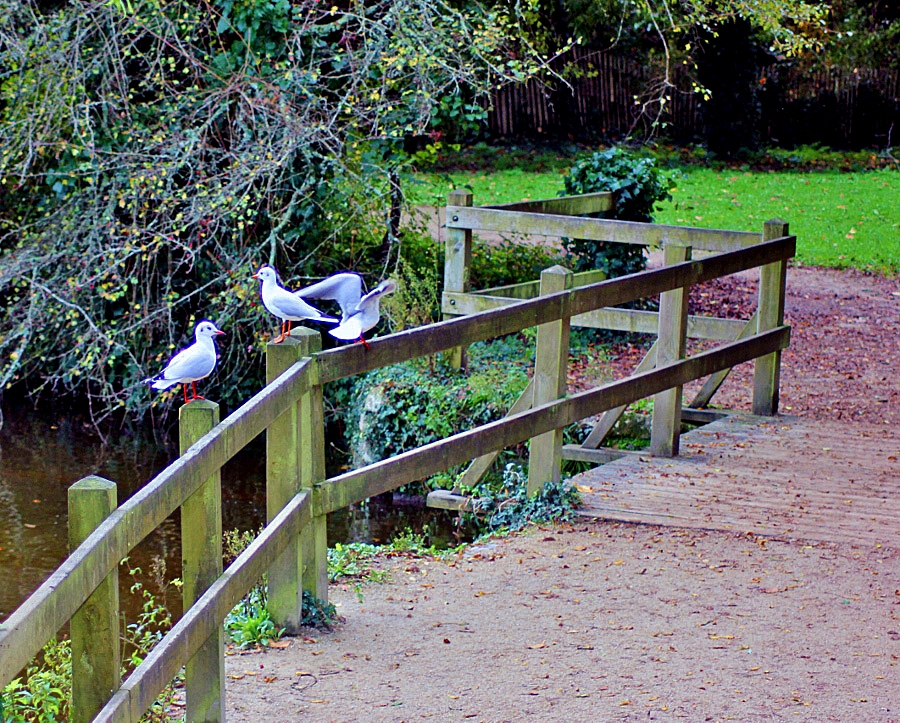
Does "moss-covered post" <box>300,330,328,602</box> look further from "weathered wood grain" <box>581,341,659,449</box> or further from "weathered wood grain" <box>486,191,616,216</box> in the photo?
"weathered wood grain" <box>486,191,616,216</box>

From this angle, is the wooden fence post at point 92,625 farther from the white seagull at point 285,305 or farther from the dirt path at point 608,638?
the white seagull at point 285,305

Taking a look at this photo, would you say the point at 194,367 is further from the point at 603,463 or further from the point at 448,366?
the point at 448,366

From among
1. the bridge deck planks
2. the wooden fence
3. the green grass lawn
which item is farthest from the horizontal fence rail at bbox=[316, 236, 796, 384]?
the wooden fence

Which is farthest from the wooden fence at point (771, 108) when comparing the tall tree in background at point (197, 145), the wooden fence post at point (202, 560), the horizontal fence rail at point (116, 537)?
the wooden fence post at point (202, 560)

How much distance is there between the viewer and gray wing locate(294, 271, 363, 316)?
5.28 meters

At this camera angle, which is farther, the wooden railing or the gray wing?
the gray wing

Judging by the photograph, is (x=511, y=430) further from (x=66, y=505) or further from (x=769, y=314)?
(x=66, y=505)

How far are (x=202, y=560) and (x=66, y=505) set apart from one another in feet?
23.6

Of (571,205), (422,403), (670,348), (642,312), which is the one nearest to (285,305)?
(670,348)

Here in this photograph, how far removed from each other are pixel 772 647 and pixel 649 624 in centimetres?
55

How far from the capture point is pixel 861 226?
2062cm

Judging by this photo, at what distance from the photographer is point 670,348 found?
798 cm

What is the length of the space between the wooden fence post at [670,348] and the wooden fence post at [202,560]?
4.39 metres

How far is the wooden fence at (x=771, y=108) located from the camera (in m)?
30.8
